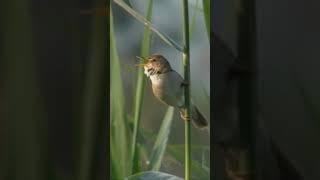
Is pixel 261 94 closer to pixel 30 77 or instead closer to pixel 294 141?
pixel 294 141

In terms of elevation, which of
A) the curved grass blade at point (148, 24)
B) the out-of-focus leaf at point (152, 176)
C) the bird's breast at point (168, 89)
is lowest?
the out-of-focus leaf at point (152, 176)

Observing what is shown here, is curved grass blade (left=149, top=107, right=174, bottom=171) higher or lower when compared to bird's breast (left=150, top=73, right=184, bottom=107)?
lower

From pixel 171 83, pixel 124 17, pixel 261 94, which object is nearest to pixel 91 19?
pixel 124 17

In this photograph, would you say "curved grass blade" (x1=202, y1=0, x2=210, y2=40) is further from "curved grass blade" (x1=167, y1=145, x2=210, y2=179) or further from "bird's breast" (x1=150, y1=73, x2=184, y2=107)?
"curved grass blade" (x1=167, y1=145, x2=210, y2=179)

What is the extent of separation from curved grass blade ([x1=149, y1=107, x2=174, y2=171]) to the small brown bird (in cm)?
2

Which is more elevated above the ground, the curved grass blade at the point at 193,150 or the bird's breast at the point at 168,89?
the bird's breast at the point at 168,89

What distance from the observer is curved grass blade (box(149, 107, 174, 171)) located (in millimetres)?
890

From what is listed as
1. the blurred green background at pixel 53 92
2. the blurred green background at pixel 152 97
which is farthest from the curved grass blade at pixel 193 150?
the blurred green background at pixel 53 92

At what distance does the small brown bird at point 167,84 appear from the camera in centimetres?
88

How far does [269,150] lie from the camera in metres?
0.90

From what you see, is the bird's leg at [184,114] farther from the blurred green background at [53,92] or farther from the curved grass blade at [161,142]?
the blurred green background at [53,92]

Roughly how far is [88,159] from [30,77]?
0.61 feet

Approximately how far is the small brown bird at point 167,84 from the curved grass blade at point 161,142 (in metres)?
0.02

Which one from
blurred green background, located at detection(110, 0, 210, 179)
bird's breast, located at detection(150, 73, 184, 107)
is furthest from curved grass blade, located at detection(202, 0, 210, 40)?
bird's breast, located at detection(150, 73, 184, 107)
